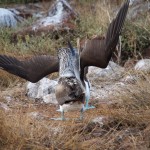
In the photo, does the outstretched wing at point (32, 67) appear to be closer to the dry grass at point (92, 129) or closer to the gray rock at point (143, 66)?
the dry grass at point (92, 129)

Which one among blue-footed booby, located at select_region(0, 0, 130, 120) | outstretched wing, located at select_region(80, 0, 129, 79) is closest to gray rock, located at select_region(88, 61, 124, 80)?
blue-footed booby, located at select_region(0, 0, 130, 120)

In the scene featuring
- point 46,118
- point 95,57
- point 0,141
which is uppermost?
point 95,57

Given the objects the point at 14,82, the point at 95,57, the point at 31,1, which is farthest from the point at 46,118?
the point at 31,1

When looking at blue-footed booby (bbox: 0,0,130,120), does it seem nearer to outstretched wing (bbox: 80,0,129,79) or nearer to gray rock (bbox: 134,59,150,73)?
outstretched wing (bbox: 80,0,129,79)

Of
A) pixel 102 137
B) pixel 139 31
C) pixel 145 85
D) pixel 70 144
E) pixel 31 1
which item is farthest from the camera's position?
pixel 31 1

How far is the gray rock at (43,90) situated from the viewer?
25.1 ft

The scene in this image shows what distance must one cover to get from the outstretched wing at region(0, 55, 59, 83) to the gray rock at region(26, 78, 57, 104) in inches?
49.8

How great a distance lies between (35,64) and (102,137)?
4.60ft

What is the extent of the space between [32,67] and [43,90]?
147 centimetres

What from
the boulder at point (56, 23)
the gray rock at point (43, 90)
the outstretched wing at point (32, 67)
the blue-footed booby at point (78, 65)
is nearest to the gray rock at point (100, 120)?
the blue-footed booby at point (78, 65)

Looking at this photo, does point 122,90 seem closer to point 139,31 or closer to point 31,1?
point 139,31

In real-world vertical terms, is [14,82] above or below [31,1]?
above

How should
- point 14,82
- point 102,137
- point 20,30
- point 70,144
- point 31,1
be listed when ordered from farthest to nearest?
point 31,1, point 20,30, point 14,82, point 102,137, point 70,144

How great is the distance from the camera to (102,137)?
5.37m
